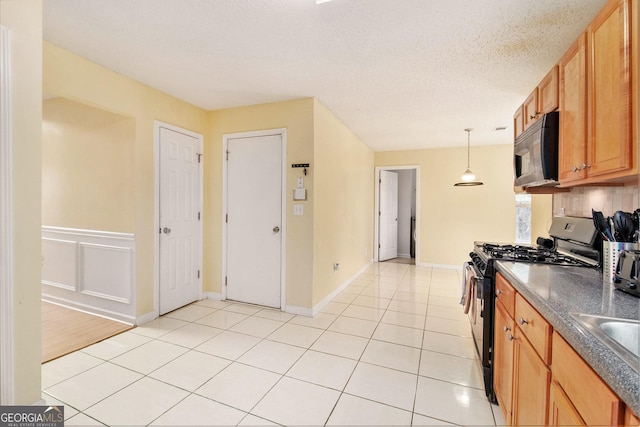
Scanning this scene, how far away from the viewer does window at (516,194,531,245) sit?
16.9 ft

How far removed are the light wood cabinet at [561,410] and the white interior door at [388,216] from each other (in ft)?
16.7

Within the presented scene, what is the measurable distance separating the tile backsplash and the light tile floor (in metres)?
1.43

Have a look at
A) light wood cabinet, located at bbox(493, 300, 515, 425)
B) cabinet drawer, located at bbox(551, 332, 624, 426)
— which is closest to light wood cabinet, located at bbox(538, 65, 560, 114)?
light wood cabinet, located at bbox(493, 300, 515, 425)

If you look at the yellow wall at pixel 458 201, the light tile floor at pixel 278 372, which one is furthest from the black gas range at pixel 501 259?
the yellow wall at pixel 458 201

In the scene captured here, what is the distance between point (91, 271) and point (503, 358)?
3857 mm

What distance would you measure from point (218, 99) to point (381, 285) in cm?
342

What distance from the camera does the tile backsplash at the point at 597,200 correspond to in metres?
1.74

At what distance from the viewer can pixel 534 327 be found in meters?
1.21

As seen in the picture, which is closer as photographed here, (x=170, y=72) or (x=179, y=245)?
(x=170, y=72)

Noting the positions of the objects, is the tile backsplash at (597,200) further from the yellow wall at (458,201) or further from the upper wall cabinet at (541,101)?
the yellow wall at (458,201)

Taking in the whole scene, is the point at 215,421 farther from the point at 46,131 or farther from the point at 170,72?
the point at 46,131

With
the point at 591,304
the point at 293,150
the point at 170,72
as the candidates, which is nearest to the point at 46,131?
the point at 170,72

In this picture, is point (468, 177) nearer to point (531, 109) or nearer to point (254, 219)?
point (531, 109)

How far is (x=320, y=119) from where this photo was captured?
132 inches
